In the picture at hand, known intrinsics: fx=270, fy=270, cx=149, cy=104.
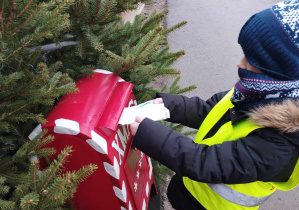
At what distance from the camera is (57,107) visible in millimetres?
1338

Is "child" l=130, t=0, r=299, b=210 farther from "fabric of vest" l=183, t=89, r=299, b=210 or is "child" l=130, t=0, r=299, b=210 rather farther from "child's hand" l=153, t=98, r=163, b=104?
"child's hand" l=153, t=98, r=163, b=104

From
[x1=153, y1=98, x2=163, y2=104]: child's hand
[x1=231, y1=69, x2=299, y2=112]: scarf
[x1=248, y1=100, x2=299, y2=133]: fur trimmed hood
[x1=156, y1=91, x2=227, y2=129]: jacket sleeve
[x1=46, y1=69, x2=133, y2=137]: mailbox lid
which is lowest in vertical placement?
[x1=156, y1=91, x2=227, y2=129]: jacket sleeve

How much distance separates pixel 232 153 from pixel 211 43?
14.9 feet

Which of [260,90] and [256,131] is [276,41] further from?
[256,131]

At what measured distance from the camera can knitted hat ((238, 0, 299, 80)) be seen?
107 cm

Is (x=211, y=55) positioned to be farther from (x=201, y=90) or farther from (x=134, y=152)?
(x=134, y=152)

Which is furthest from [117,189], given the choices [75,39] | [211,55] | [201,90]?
[211,55]

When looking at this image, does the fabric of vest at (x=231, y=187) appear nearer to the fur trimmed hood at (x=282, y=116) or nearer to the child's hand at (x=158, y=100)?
the fur trimmed hood at (x=282, y=116)

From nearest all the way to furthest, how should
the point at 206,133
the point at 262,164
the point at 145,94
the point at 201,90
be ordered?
the point at 262,164
the point at 206,133
the point at 145,94
the point at 201,90

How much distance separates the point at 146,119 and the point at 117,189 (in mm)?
412

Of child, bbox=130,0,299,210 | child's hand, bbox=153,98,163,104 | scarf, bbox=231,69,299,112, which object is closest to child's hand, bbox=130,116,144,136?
child, bbox=130,0,299,210

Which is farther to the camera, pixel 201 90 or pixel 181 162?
pixel 201 90

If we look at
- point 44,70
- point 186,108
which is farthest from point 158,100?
point 44,70

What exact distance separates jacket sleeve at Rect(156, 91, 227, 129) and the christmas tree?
0.23 metres
